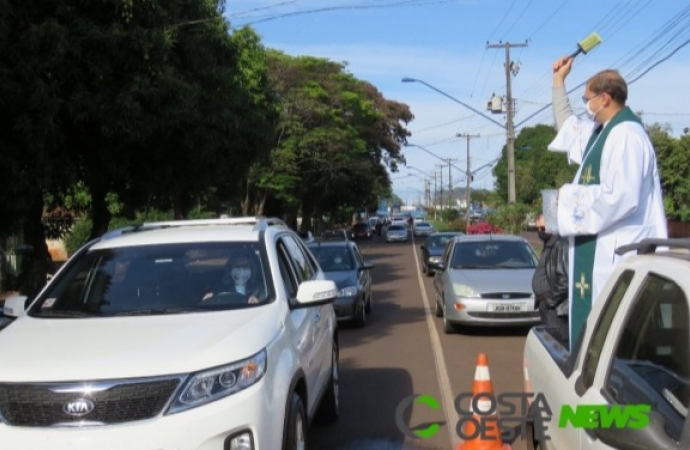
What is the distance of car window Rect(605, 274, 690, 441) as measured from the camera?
2.81 meters

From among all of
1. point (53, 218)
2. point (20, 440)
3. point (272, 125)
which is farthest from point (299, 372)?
point (272, 125)

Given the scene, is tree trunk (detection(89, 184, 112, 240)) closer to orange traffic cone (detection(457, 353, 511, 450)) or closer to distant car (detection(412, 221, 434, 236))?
orange traffic cone (detection(457, 353, 511, 450))

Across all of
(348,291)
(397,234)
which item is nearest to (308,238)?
(348,291)

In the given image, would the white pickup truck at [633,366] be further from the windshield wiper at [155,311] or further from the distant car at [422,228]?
the distant car at [422,228]

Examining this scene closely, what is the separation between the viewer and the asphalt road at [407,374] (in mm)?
6941

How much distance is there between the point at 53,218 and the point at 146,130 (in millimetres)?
4101

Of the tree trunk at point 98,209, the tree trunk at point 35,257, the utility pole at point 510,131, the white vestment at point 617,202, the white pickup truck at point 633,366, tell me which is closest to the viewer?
the white pickup truck at point 633,366

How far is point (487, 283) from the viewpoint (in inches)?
503

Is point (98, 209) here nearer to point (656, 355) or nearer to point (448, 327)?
point (448, 327)

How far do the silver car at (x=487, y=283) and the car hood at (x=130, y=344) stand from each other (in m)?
7.49

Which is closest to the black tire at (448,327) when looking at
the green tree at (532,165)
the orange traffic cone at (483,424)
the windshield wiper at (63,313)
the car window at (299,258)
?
the car window at (299,258)

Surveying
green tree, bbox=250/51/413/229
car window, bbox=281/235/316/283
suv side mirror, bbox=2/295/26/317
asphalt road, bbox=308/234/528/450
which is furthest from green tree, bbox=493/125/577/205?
suv side mirror, bbox=2/295/26/317

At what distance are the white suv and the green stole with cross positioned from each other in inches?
64.7

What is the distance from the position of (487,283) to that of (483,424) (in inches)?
360
